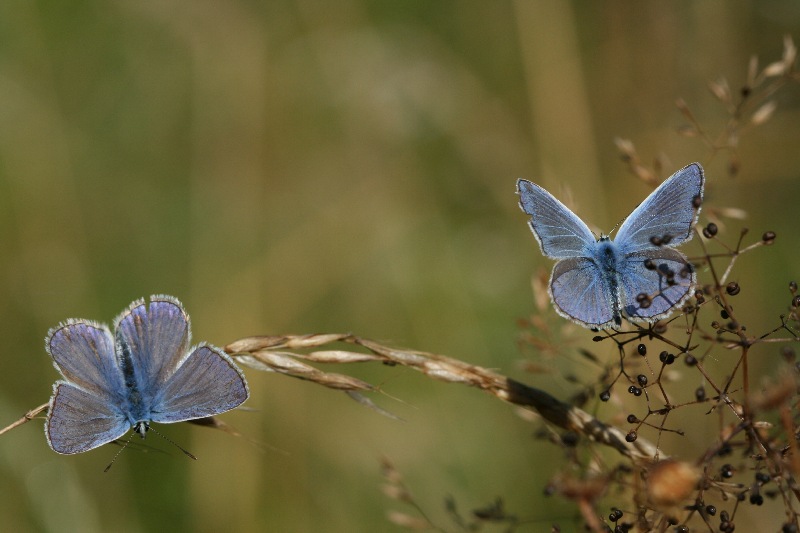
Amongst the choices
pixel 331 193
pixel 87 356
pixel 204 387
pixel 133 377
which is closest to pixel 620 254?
pixel 204 387

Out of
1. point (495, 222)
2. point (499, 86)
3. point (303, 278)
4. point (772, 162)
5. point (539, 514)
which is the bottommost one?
point (539, 514)

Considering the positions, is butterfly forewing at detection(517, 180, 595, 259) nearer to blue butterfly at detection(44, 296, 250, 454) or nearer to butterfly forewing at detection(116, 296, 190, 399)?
blue butterfly at detection(44, 296, 250, 454)

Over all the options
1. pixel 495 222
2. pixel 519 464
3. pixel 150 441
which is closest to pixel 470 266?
pixel 495 222

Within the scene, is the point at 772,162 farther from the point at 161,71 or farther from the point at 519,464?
the point at 161,71

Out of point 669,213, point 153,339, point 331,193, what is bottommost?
point 153,339

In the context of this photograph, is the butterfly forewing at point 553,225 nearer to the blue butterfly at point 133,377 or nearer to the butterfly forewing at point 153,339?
the blue butterfly at point 133,377

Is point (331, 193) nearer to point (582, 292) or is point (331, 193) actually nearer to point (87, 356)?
point (87, 356)
